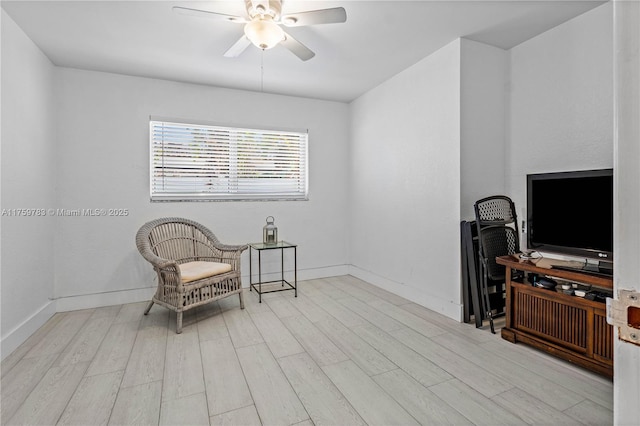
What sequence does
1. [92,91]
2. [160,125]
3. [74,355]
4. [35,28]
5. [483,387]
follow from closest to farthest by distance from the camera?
1. [483,387]
2. [74,355]
3. [35,28]
4. [92,91]
5. [160,125]

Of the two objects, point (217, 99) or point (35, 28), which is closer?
point (35, 28)

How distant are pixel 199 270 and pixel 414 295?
2292 mm

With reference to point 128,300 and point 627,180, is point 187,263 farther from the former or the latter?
point 627,180

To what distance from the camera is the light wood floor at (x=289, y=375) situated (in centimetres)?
175

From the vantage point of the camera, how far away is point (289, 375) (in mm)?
2148

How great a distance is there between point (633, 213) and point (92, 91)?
176 inches

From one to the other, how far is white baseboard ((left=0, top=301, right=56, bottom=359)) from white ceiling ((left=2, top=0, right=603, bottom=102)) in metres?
2.45

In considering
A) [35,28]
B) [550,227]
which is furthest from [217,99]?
[550,227]

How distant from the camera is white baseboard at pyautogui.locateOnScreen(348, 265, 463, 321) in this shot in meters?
3.08

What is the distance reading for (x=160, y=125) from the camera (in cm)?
387

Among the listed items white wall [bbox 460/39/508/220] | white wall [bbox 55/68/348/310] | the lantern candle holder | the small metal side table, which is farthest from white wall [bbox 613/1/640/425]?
white wall [bbox 55/68/348/310]

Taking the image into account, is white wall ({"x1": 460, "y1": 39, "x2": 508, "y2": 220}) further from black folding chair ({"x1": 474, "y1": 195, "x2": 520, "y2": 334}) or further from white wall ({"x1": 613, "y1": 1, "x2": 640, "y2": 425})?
white wall ({"x1": 613, "y1": 1, "x2": 640, "y2": 425})

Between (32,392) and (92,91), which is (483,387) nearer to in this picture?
(32,392)

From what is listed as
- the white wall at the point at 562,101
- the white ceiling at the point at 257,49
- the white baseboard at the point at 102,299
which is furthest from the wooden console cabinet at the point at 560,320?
the white baseboard at the point at 102,299
